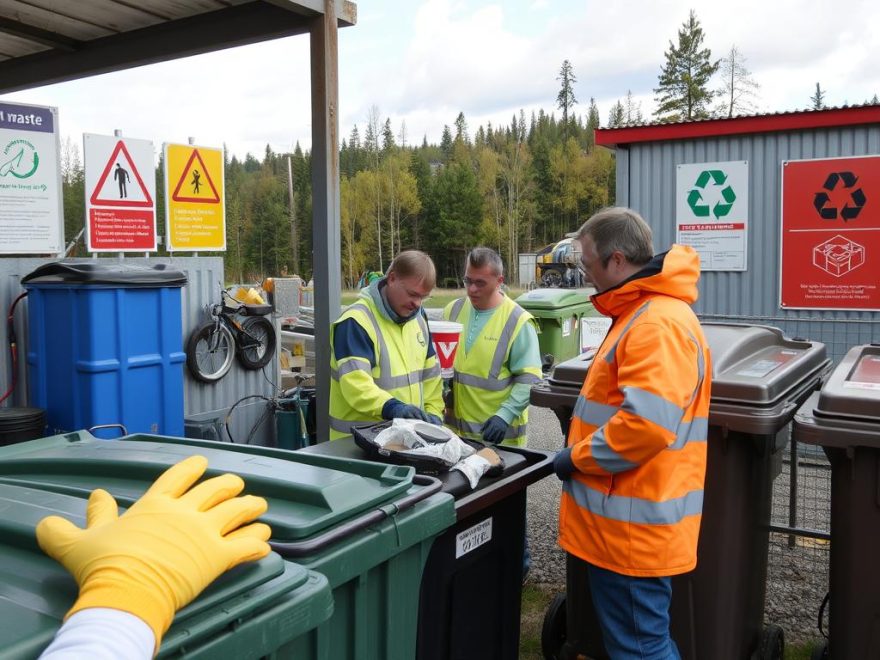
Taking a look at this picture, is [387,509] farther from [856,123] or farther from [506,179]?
[506,179]

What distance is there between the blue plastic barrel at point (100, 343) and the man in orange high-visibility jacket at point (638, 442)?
331 cm

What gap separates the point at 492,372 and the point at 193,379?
9.50ft

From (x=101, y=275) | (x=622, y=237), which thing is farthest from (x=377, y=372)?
(x=101, y=275)

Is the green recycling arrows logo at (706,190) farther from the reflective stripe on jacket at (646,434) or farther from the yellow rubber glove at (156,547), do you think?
the yellow rubber glove at (156,547)

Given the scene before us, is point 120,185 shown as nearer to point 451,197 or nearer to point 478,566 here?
point 478,566

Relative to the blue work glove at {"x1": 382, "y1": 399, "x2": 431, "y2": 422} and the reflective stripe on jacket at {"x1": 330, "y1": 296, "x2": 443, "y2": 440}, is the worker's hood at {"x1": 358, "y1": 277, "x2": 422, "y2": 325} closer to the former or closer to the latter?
the reflective stripe on jacket at {"x1": 330, "y1": 296, "x2": 443, "y2": 440}

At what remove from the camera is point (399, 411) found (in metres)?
3.24

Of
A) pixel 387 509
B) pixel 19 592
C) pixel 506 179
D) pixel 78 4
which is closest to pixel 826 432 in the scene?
pixel 387 509

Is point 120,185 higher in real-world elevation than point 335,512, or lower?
higher

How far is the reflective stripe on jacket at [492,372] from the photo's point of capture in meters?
4.02

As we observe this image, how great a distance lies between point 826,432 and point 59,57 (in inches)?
209

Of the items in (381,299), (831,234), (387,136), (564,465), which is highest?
(387,136)

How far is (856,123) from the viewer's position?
665cm

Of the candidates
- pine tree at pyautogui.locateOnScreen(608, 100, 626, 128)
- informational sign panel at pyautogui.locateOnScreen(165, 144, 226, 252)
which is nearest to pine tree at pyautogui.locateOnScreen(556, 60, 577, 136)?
pine tree at pyautogui.locateOnScreen(608, 100, 626, 128)
